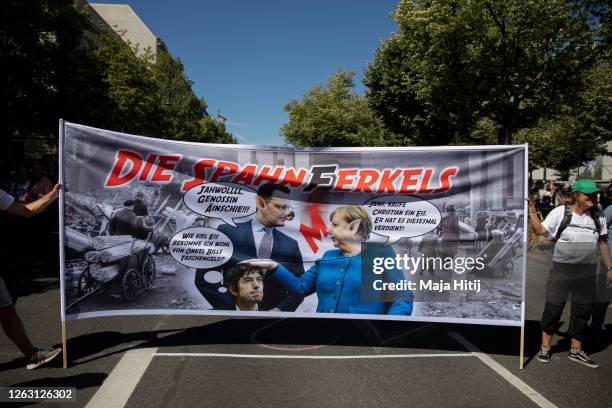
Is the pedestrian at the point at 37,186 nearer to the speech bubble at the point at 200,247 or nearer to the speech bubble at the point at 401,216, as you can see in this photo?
the speech bubble at the point at 200,247

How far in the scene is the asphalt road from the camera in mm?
4293

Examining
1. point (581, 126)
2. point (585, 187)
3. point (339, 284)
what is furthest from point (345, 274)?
point (581, 126)

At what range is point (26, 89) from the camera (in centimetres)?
2281

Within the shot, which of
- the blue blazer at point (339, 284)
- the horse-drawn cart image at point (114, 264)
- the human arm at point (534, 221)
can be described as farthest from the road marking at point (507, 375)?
the horse-drawn cart image at point (114, 264)

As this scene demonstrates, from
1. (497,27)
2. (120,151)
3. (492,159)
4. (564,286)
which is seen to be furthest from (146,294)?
(497,27)

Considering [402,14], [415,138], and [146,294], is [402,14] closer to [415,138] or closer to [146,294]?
[415,138]

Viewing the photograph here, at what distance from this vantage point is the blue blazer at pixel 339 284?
17.1 ft

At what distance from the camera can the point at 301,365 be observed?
5.04 meters

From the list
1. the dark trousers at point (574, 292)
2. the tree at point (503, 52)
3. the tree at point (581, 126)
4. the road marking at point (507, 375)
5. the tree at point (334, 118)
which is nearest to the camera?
the road marking at point (507, 375)

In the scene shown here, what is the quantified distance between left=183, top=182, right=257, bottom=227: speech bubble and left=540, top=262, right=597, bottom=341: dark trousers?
3063mm

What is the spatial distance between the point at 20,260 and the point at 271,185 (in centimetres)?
878

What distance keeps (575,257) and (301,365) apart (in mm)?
2843

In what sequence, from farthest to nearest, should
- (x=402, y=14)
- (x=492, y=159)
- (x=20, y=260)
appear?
1. (x=402, y=14)
2. (x=20, y=260)
3. (x=492, y=159)

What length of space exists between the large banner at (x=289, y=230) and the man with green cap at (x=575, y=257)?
41cm
